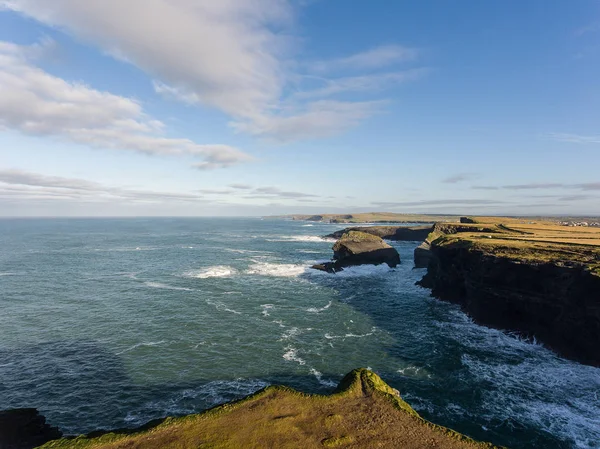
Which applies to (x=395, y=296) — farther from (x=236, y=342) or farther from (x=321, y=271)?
(x=236, y=342)

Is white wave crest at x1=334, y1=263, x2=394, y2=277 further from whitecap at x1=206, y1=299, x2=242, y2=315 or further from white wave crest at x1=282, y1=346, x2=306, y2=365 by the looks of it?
white wave crest at x1=282, y1=346, x2=306, y2=365

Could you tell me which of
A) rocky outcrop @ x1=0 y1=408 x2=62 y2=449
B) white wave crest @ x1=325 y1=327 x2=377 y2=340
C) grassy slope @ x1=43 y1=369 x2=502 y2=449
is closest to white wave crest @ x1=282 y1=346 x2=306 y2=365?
white wave crest @ x1=325 y1=327 x2=377 y2=340

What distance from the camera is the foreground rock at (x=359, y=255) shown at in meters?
95.6

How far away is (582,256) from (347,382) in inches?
1720

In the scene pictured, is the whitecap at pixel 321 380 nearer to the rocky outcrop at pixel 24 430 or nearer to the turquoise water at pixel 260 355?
the turquoise water at pixel 260 355

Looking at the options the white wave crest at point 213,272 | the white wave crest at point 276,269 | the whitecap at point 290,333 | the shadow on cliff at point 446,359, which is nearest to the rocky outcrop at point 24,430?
the whitecap at point 290,333

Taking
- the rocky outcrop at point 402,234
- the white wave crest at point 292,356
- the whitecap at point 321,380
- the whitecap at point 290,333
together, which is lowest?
the whitecap at point 321,380

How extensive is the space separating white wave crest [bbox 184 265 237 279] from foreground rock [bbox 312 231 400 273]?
82.1ft

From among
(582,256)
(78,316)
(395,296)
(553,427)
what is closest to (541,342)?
(582,256)

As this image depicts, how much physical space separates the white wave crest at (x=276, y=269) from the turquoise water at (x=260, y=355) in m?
11.0

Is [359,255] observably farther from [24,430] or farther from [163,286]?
[24,430]

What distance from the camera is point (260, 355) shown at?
4100cm

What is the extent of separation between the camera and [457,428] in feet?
91.5

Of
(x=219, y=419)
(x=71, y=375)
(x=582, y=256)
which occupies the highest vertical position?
(x=582, y=256)
